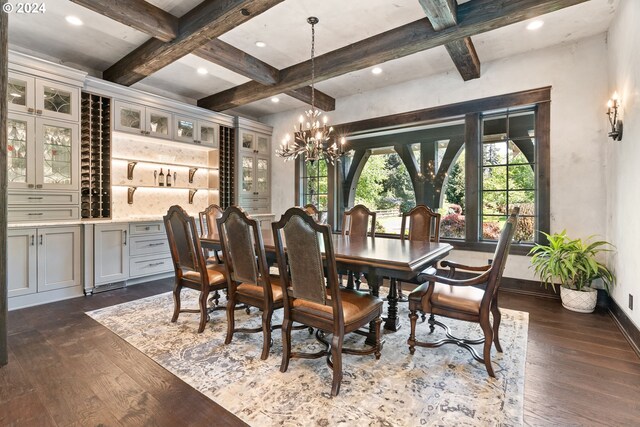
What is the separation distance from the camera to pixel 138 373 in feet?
6.98

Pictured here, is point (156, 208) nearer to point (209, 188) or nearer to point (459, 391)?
point (209, 188)

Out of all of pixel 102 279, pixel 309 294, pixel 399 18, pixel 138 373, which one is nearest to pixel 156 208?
pixel 102 279

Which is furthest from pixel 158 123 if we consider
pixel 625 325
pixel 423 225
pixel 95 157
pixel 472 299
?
pixel 625 325

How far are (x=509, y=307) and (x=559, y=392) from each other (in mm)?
1685

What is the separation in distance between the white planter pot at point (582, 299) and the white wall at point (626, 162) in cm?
18

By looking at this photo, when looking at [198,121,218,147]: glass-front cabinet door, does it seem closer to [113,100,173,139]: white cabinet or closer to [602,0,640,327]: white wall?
[113,100,173,139]: white cabinet

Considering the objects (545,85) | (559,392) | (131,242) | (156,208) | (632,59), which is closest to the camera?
(559,392)

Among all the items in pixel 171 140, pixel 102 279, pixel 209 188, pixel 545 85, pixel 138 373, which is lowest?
pixel 138 373

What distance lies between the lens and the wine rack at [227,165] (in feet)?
18.7

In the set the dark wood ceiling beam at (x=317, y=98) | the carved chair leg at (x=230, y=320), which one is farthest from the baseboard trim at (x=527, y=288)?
the dark wood ceiling beam at (x=317, y=98)

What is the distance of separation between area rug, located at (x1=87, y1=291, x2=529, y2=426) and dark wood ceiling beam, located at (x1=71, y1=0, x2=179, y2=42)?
2.78m

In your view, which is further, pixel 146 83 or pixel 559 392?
pixel 146 83

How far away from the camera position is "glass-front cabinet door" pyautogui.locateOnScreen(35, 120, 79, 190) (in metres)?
3.51

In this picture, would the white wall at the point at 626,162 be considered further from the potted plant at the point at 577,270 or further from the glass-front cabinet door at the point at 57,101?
the glass-front cabinet door at the point at 57,101
